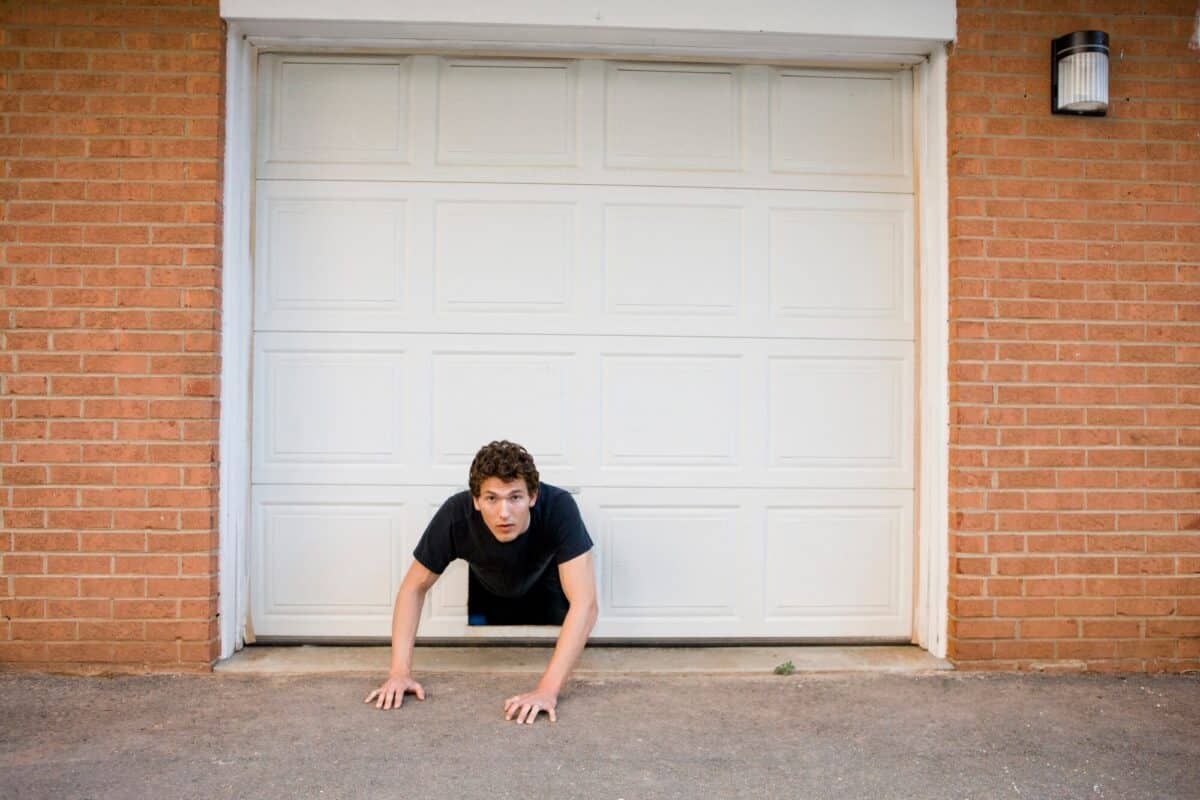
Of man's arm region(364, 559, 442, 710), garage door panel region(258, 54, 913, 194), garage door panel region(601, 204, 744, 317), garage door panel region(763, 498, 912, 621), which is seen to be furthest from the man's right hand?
garage door panel region(258, 54, 913, 194)

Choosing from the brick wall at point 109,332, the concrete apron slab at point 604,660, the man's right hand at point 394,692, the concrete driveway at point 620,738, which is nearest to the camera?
the concrete driveway at point 620,738

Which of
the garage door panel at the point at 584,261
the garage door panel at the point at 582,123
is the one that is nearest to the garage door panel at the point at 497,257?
the garage door panel at the point at 584,261

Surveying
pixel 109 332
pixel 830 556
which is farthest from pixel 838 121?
pixel 109 332

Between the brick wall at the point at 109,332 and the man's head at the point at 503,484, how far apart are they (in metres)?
1.26

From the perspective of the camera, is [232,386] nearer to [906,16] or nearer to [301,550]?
[301,550]

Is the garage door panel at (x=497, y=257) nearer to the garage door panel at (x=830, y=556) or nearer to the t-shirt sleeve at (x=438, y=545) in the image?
the t-shirt sleeve at (x=438, y=545)

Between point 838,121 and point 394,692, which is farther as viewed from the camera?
point 838,121

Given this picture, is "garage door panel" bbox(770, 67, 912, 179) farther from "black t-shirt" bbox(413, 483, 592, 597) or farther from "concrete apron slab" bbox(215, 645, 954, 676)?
"concrete apron slab" bbox(215, 645, 954, 676)

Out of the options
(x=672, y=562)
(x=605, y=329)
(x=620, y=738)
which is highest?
(x=605, y=329)

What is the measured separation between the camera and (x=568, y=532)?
12.1 feet

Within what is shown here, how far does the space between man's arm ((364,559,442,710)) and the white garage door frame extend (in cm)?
94

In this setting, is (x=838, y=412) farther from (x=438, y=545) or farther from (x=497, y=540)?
(x=438, y=545)

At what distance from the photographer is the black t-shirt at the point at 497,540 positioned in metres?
3.69

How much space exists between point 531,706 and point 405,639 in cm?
57
